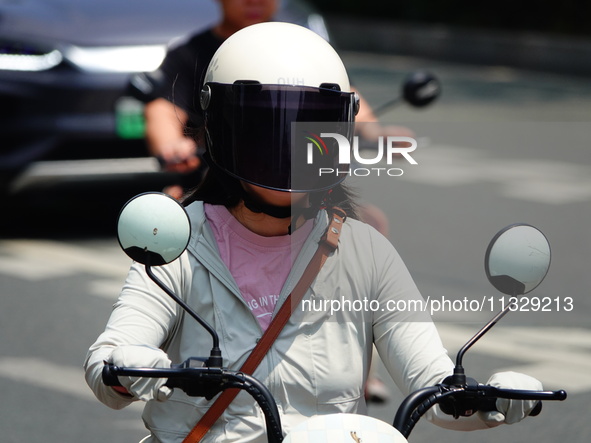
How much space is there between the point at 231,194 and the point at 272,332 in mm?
351

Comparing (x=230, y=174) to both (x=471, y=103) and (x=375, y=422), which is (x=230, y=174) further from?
(x=471, y=103)

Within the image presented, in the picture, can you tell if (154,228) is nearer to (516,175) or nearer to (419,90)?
(419,90)

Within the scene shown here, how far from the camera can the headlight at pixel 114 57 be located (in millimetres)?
8320

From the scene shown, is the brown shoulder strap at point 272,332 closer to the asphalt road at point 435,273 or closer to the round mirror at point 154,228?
the asphalt road at point 435,273

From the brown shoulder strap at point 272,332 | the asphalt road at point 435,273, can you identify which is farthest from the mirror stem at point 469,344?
the brown shoulder strap at point 272,332

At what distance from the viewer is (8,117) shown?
8.29 metres

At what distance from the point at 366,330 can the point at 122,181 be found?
20.2ft

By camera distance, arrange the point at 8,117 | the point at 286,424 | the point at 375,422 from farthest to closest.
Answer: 1. the point at 8,117
2. the point at 286,424
3. the point at 375,422

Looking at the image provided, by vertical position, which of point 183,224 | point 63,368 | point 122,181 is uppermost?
point 183,224

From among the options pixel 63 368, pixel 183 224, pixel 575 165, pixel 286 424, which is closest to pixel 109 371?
pixel 183 224

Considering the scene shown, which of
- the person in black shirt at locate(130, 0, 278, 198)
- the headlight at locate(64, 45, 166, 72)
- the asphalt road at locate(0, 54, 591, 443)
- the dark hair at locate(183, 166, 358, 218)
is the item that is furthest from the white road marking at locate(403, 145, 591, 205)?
the dark hair at locate(183, 166, 358, 218)

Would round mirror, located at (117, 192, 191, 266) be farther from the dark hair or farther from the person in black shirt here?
the person in black shirt

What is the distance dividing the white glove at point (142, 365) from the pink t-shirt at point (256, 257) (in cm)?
37

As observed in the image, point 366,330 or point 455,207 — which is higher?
point 366,330
